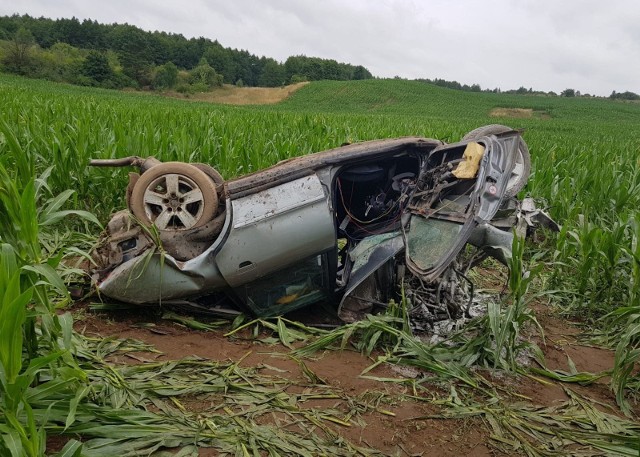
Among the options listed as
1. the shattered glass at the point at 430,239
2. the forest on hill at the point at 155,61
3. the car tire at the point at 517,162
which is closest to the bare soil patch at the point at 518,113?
the forest on hill at the point at 155,61

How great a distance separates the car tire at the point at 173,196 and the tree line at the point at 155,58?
5982 cm

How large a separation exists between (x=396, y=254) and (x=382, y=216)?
437 mm

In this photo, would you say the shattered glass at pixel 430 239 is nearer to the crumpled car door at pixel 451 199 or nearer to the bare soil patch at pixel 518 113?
the crumpled car door at pixel 451 199

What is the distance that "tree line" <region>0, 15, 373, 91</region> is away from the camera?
61.4 meters

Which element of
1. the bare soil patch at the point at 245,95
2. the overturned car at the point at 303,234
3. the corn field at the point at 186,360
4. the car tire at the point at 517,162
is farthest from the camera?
the bare soil patch at the point at 245,95

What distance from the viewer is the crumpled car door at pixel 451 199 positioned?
291 cm

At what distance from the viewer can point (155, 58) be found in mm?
82688

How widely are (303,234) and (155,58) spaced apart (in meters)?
88.5

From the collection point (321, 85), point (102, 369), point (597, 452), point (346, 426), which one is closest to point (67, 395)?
point (102, 369)

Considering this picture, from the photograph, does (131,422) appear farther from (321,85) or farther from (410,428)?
(321,85)

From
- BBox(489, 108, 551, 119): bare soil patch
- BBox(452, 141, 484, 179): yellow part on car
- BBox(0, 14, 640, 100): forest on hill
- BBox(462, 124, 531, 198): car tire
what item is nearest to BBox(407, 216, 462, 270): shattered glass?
BBox(452, 141, 484, 179): yellow part on car

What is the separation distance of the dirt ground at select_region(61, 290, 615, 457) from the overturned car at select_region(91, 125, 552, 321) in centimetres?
20

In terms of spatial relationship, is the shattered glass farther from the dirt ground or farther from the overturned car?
the dirt ground

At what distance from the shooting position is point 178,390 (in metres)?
2.28
